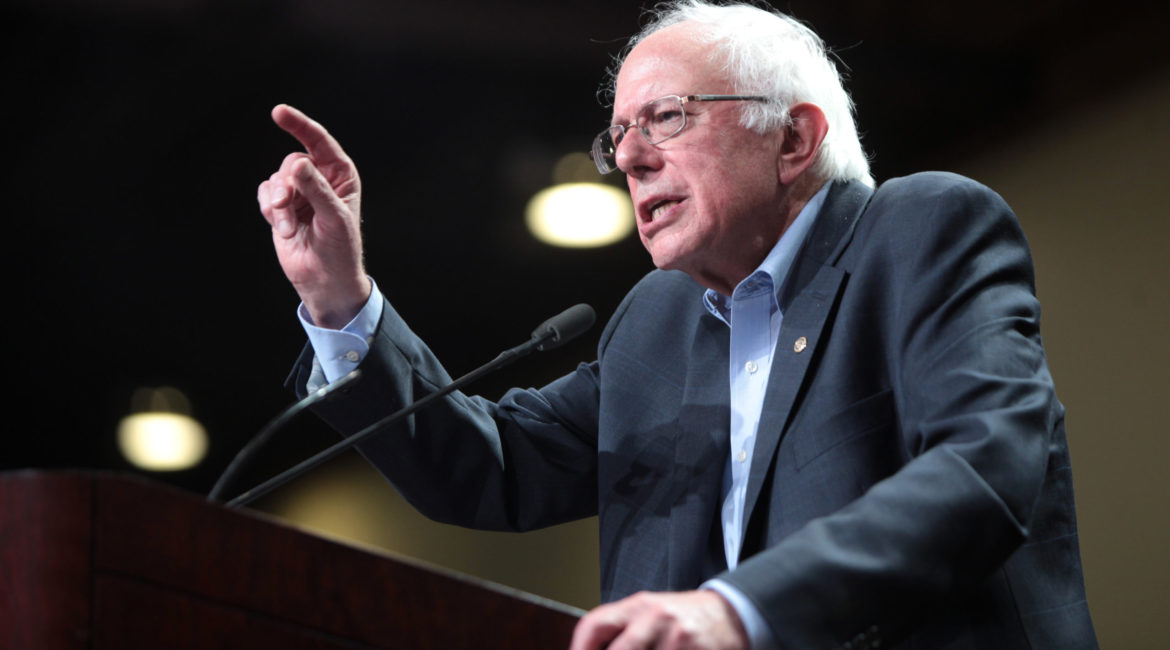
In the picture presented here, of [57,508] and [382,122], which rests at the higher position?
[382,122]

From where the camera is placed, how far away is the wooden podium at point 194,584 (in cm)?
75

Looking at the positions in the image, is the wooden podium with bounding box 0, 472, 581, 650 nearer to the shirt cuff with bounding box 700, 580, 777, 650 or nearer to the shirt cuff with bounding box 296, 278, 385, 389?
the shirt cuff with bounding box 700, 580, 777, 650

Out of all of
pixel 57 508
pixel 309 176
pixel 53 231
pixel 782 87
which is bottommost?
pixel 57 508

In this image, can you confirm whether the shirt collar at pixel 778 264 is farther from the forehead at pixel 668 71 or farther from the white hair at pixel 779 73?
the forehead at pixel 668 71

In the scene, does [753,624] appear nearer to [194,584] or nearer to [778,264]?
[194,584]

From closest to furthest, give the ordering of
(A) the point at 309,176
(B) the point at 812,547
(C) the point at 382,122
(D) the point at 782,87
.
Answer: (B) the point at 812,547
(A) the point at 309,176
(D) the point at 782,87
(C) the point at 382,122

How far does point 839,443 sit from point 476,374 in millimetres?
500

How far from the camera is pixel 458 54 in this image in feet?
10.1

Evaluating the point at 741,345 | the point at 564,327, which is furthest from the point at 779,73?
the point at 564,327

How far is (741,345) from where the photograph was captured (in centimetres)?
170

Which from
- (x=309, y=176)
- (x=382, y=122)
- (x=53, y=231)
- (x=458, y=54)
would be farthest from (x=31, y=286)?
(x=309, y=176)

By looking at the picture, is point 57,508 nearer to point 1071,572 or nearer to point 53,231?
point 1071,572

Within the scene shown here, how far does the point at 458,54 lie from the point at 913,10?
1.24 meters

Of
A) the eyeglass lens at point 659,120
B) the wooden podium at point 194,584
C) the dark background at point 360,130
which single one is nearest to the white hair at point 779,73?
the eyeglass lens at point 659,120
